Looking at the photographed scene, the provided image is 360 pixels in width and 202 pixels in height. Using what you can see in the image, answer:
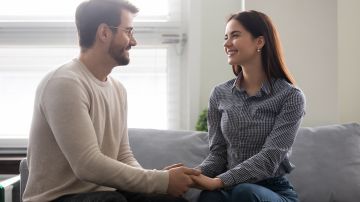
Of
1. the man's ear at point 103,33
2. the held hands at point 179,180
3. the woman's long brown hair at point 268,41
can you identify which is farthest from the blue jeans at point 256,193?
the man's ear at point 103,33

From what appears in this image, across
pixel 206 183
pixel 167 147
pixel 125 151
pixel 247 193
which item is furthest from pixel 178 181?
pixel 167 147

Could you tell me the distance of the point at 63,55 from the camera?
2.99 meters

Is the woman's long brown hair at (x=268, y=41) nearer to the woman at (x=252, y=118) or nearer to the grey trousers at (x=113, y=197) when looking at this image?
the woman at (x=252, y=118)

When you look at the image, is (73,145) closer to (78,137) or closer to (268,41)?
Answer: (78,137)

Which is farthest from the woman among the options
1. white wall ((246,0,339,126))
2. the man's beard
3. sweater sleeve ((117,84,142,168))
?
white wall ((246,0,339,126))

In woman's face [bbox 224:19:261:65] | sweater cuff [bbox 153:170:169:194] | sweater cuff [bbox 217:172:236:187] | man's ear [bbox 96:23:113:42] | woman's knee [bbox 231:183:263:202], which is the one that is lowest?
sweater cuff [bbox 217:172:236:187]

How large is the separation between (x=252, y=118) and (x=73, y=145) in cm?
77

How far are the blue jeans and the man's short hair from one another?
748mm

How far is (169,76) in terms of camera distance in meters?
2.97

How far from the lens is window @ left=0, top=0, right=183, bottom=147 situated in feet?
9.71

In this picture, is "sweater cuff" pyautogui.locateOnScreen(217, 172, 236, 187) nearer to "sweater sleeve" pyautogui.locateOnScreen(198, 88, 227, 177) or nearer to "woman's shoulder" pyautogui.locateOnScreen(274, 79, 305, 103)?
"sweater sleeve" pyautogui.locateOnScreen(198, 88, 227, 177)

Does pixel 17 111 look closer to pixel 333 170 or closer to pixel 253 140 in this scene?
pixel 253 140

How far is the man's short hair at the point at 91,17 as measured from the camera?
6.14ft

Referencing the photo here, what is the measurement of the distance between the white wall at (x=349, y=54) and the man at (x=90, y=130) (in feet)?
4.39
